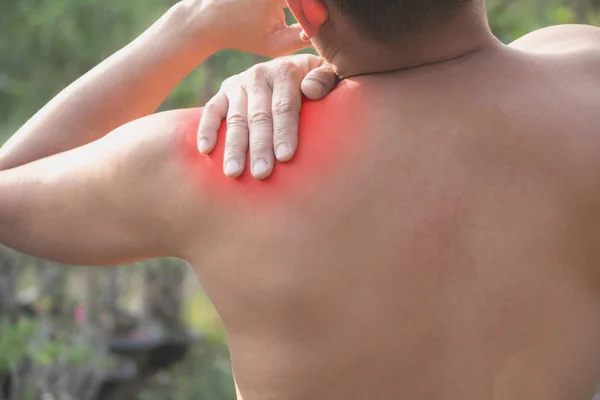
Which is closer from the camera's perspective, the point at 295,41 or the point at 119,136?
the point at 119,136

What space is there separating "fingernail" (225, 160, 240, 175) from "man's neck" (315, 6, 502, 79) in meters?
0.24

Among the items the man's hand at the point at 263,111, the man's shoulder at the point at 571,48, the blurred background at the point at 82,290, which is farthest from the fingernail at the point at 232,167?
the blurred background at the point at 82,290

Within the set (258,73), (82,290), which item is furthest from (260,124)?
(82,290)

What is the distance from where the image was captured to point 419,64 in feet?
4.64

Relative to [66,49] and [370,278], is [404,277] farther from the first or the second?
[66,49]

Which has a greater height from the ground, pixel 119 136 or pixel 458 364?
pixel 119 136

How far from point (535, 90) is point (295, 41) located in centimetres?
72

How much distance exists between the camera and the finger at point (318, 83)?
1.46 metres

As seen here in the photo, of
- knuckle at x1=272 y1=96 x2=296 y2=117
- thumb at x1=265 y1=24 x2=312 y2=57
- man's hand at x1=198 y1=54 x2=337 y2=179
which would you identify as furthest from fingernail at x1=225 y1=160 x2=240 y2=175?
thumb at x1=265 y1=24 x2=312 y2=57

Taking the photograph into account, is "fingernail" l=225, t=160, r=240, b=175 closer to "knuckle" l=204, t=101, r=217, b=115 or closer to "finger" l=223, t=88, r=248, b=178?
"finger" l=223, t=88, r=248, b=178

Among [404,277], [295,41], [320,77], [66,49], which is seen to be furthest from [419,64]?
[66,49]

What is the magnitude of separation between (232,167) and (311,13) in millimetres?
262

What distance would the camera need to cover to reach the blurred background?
5359mm

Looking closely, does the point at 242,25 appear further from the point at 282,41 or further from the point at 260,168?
the point at 260,168
